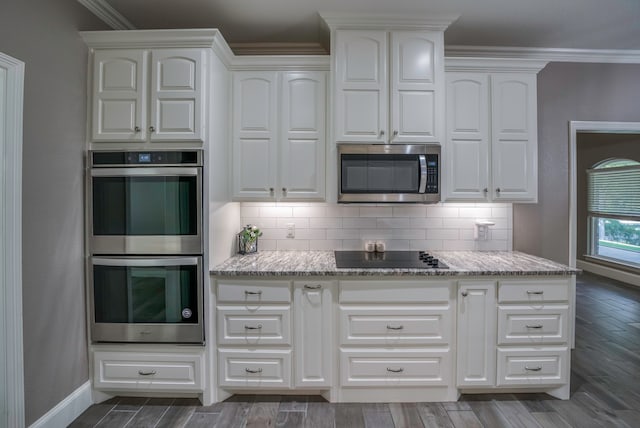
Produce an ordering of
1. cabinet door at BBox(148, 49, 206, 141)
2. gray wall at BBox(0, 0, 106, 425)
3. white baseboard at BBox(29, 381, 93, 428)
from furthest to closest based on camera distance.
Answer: cabinet door at BBox(148, 49, 206, 141), white baseboard at BBox(29, 381, 93, 428), gray wall at BBox(0, 0, 106, 425)

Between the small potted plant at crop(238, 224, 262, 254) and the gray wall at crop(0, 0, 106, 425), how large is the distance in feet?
3.51

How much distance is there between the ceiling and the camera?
230cm

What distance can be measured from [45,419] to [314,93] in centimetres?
267

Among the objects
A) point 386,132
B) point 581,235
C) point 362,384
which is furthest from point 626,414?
point 581,235

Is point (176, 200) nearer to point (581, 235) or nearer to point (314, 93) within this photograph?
Answer: point (314, 93)

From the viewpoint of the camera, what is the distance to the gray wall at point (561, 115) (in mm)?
2947

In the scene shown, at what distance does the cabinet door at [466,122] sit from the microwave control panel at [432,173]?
135mm

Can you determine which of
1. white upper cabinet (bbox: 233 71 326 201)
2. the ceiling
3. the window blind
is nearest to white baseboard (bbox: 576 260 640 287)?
the window blind

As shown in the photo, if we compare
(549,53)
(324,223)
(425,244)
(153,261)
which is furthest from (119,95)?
(549,53)

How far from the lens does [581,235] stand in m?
6.67

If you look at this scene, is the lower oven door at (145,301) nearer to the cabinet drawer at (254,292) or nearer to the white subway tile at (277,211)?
the cabinet drawer at (254,292)

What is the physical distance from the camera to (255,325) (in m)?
2.20

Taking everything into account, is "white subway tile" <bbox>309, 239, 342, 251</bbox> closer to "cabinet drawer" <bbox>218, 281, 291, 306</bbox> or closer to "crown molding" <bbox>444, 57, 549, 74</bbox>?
"cabinet drawer" <bbox>218, 281, 291, 306</bbox>

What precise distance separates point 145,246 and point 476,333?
2272mm
